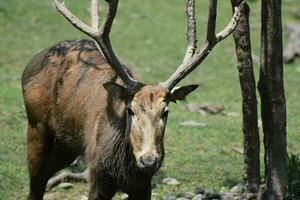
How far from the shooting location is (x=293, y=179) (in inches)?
291

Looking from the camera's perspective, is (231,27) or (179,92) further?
(231,27)

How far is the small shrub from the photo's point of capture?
23.8 ft

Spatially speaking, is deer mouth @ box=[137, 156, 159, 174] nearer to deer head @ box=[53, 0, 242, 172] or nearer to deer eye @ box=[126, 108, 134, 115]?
deer head @ box=[53, 0, 242, 172]

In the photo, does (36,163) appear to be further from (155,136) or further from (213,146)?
(213,146)

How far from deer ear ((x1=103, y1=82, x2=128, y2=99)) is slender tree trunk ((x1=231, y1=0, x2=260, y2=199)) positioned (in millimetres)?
1555

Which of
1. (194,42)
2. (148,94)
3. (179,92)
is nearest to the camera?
(148,94)

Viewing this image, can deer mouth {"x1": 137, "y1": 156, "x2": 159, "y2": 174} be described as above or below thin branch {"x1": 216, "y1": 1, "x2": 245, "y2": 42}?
below

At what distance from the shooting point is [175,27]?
63.3 ft

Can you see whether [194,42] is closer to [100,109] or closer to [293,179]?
[100,109]

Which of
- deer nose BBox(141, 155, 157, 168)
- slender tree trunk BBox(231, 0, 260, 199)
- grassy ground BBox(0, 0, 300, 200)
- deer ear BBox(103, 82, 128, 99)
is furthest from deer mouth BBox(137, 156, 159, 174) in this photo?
grassy ground BBox(0, 0, 300, 200)

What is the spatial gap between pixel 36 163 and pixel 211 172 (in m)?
2.66

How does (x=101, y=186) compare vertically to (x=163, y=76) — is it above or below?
below

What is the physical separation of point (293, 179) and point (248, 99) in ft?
2.89

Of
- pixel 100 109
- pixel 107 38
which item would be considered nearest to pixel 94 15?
pixel 107 38
